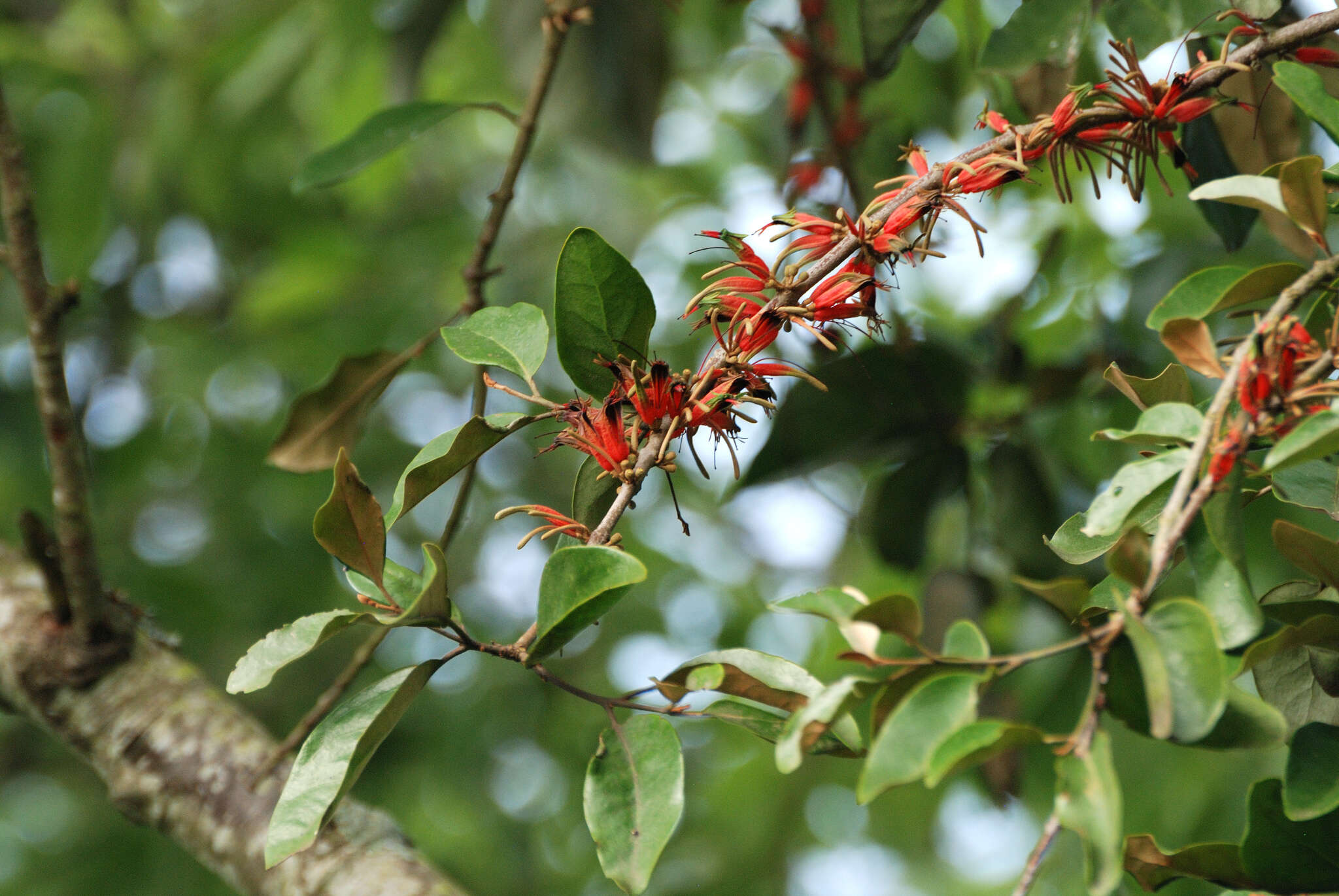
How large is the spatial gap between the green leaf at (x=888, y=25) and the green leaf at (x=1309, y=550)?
0.54 metres

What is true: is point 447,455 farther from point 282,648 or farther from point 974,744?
point 974,744

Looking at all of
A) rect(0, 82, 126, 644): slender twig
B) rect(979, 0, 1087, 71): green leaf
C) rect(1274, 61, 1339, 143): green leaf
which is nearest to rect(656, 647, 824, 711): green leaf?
rect(1274, 61, 1339, 143): green leaf

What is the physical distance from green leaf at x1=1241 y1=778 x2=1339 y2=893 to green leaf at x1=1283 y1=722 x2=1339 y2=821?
40 mm

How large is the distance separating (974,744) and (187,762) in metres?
0.85

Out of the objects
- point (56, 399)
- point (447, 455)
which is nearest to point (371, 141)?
point (56, 399)

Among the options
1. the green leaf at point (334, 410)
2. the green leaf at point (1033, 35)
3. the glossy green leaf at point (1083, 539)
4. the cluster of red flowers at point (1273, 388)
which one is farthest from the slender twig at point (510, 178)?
the cluster of red flowers at point (1273, 388)

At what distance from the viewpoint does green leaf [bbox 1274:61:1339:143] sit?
19.6 inches

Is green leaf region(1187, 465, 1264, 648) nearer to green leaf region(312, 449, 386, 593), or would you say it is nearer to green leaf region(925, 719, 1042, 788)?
green leaf region(925, 719, 1042, 788)

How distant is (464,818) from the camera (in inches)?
99.0

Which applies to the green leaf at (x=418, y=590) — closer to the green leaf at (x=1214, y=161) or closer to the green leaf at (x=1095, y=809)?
the green leaf at (x=1095, y=809)

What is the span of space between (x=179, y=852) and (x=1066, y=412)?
1813 millimetres

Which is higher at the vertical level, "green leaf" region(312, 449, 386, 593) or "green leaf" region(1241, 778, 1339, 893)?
"green leaf" region(312, 449, 386, 593)

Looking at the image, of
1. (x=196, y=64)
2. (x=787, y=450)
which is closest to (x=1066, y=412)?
(x=787, y=450)

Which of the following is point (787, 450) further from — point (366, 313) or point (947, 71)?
point (366, 313)
